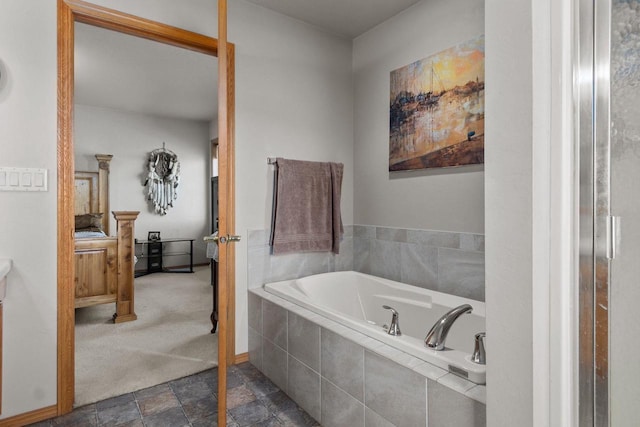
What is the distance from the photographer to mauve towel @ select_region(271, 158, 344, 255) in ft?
8.92

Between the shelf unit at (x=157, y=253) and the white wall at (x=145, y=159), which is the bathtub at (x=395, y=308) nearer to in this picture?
the shelf unit at (x=157, y=253)

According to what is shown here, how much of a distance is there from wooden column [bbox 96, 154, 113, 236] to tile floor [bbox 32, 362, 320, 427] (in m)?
4.18

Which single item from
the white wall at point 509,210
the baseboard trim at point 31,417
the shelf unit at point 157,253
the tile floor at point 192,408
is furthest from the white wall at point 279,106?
the shelf unit at point 157,253

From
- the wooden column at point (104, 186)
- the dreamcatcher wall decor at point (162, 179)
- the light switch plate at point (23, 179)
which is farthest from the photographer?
the dreamcatcher wall decor at point (162, 179)

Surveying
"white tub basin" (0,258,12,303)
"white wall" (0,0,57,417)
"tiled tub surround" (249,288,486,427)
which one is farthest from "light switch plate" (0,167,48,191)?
"tiled tub surround" (249,288,486,427)

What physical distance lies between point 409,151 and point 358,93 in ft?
2.75

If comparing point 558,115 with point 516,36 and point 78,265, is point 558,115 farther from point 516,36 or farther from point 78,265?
point 78,265

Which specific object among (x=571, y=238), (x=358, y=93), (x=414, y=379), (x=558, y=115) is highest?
(x=358, y=93)

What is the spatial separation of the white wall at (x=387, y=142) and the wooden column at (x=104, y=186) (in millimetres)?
4308

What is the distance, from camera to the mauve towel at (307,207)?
8.92 feet

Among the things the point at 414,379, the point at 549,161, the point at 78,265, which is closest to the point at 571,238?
the point at 549,161

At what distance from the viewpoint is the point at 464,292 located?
7.66ft

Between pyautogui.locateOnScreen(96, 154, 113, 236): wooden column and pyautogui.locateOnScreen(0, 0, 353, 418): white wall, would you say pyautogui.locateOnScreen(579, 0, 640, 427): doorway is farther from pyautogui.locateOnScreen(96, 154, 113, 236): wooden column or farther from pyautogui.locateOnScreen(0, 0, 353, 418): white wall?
pyautogui.locateOnScreen(96, 154, 113, 236): wooden column

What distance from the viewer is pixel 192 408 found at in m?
1.96
